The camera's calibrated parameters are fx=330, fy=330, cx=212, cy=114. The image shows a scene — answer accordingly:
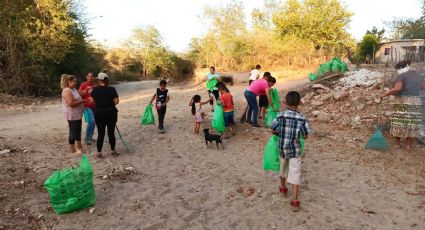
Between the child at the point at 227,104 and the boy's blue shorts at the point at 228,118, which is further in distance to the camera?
the boy's blue shorts at the point at 228,118

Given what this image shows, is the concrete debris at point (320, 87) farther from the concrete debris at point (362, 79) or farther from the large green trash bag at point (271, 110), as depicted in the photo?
the large green trash bag at point (271, 110)

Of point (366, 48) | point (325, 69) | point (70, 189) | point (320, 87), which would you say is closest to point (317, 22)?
point (366, 48)

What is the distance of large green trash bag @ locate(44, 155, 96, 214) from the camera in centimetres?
402

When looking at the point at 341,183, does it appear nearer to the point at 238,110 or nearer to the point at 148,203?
the point at 148,203

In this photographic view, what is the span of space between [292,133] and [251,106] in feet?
15.4

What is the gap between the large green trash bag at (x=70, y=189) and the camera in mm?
4016

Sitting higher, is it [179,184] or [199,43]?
[199,43]

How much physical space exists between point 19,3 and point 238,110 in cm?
1264

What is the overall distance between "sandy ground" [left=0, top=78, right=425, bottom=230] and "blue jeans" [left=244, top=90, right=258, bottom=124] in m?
0.68

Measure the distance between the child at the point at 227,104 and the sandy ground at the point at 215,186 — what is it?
50cm

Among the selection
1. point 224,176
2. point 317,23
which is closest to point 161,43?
point 317,23

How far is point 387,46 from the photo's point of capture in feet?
109

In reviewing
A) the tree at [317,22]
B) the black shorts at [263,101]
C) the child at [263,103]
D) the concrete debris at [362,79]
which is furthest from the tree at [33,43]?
the tree at [317,22]

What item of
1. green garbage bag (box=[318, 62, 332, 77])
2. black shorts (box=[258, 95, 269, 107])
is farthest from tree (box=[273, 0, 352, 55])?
black shorts (box=[258, 95, 269, 107])
